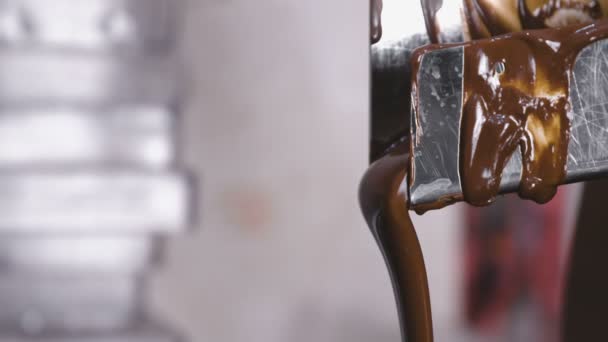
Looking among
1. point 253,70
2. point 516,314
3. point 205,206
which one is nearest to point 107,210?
point 205,206

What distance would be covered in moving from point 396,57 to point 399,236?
0.09m

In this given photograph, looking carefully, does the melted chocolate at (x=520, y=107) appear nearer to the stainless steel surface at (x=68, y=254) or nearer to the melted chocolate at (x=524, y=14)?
the melted chocolate at (x=524, y=14)

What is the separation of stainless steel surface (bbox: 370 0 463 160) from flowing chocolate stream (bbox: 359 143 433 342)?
14mm

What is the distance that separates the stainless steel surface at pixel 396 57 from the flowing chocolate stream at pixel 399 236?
1 cm

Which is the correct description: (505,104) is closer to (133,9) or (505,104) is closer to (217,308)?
(133,9)

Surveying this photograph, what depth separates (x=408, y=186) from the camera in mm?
349

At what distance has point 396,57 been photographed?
36 centimetres

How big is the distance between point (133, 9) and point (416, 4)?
489 mm

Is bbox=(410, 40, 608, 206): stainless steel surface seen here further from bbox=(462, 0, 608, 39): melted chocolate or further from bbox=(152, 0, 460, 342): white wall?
bbox=(152, 0, 460, 342): white wall

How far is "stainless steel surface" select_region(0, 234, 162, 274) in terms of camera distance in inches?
31.6

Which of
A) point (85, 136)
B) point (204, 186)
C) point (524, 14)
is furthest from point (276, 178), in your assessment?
point (524, 14)

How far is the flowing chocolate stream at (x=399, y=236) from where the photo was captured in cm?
35

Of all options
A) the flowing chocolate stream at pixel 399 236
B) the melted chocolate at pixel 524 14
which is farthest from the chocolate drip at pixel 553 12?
the flowing chocolate stream at pixel 399 236

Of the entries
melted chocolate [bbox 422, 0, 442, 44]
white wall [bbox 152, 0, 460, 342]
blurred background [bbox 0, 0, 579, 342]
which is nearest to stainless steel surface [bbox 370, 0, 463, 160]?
melted chocolate [bbox 422, 0, 442, 44]
